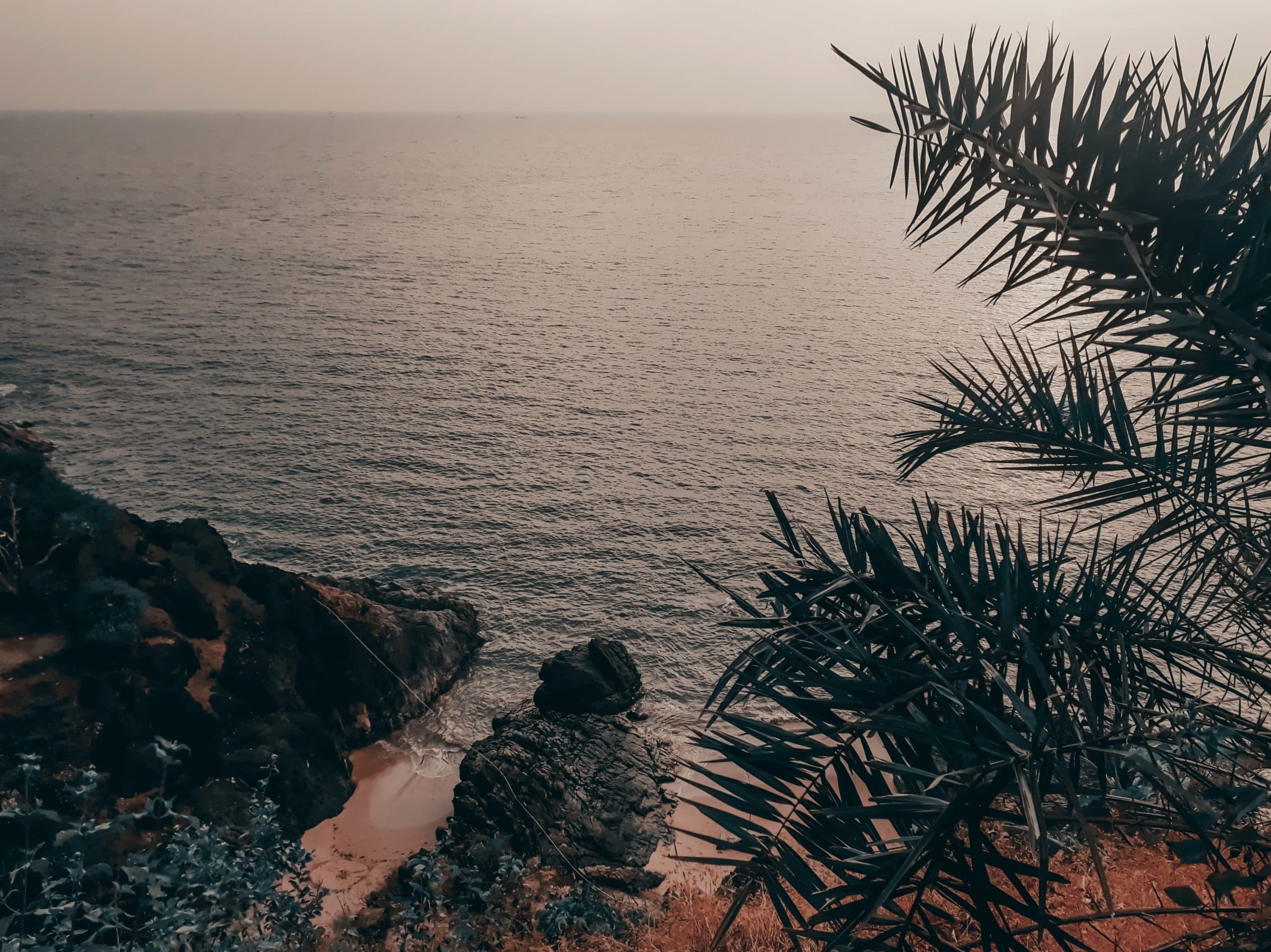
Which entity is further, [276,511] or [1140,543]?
[276,511]

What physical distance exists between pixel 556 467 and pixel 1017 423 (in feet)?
66.9

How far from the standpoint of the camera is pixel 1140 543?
174 inches

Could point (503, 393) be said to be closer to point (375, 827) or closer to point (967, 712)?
point (375, 827)

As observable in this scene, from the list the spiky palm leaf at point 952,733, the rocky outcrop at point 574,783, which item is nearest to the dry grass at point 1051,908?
the rocky outcrop at point 574,783

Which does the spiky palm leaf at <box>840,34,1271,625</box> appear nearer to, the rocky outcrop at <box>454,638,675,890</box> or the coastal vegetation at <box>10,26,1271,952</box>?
the coastal vegetation at <box>10,26,1271,952</box>

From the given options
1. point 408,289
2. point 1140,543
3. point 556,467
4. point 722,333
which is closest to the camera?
point 1140,543

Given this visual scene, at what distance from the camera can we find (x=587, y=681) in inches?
582

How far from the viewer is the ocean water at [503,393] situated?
65.8 feet

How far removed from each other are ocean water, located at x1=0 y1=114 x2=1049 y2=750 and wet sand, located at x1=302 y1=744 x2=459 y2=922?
1116mm

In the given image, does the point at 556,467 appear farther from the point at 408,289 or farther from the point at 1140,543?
the point at 408,289

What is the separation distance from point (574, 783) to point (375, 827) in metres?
3.06

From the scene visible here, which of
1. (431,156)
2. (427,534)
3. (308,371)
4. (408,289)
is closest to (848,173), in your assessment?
(431,156)

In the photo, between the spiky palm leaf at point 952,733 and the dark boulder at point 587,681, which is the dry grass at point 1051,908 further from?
the dark boulder at point 587,681

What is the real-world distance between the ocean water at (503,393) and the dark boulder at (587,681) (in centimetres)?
102
